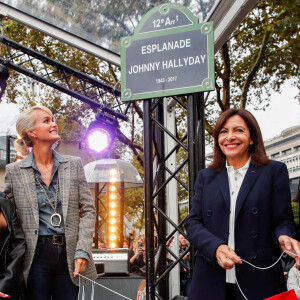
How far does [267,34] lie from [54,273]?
335 inches

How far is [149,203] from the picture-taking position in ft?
10.1

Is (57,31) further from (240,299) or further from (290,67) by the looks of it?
(290,67)

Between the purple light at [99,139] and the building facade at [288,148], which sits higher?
the building facade at [288,148]

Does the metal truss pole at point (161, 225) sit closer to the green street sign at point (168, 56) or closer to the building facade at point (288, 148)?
the green street sign at point (168, 56)


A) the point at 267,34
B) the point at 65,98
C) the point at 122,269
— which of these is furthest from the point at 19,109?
the point at 122,269

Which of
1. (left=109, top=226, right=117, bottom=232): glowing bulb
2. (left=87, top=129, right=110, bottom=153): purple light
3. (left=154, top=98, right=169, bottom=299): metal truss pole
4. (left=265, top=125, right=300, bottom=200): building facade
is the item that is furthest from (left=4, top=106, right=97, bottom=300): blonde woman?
(left=265, top=125, right=300, bottom=200): building facade

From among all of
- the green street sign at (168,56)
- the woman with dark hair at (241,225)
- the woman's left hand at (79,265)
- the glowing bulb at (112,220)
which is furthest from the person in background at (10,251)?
the glowing bulb at (112,220)

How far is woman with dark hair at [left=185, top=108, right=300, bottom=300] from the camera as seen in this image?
174 centimetres

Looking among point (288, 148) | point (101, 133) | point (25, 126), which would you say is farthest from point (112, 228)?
point (288, 148)

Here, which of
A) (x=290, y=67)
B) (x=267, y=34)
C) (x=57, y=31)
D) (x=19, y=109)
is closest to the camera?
(x=57, y=31)

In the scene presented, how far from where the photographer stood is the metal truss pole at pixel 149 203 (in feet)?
9.92

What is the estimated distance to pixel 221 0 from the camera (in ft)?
11.7

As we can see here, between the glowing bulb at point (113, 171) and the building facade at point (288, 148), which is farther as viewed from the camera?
the building facade at point (288, 148)

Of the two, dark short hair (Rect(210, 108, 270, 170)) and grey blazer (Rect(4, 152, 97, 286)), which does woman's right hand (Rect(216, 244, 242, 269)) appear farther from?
grey blazer (Rect(4, 152, 97, 286))
